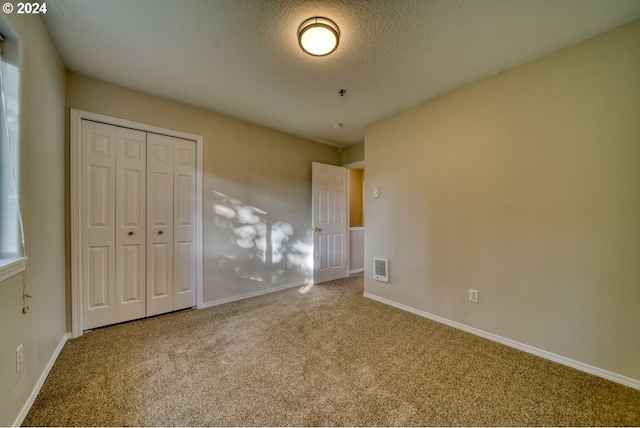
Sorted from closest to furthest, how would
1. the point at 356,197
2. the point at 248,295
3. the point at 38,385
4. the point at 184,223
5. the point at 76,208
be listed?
the point at 38,385 < the point at 76,208 < the point at 184,223 < the point at 248,295 < the point at 356,197

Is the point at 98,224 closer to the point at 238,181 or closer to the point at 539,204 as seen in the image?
the point at 238,181

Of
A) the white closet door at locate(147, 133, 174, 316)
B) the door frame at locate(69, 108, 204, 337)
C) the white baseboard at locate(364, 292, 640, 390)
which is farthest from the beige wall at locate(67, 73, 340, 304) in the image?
the white baseboard at locate(364, 292, 640, 390)

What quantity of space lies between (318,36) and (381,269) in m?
2.52

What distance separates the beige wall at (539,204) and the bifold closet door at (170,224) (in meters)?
2.52

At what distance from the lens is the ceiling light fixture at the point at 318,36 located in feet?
5.28

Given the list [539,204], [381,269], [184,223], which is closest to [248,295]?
[184,223]

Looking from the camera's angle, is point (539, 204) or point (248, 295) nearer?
point (539, 204)

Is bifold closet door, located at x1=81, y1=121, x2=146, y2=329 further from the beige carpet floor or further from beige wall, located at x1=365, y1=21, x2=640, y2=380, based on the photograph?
beige wall, located at x1=365, y1=21, x2=640, y2=380

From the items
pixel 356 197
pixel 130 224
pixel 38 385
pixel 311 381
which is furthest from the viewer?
pixel 356 197

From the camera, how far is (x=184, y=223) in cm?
283

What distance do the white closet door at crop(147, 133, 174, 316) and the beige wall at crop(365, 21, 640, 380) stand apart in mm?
2675

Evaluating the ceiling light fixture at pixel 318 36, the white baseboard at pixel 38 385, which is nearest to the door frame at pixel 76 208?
the white baseboard at pixel 38 385

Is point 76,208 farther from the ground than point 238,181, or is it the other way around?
point 238,181

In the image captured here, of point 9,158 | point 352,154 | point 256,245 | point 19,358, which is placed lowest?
point 19,358
